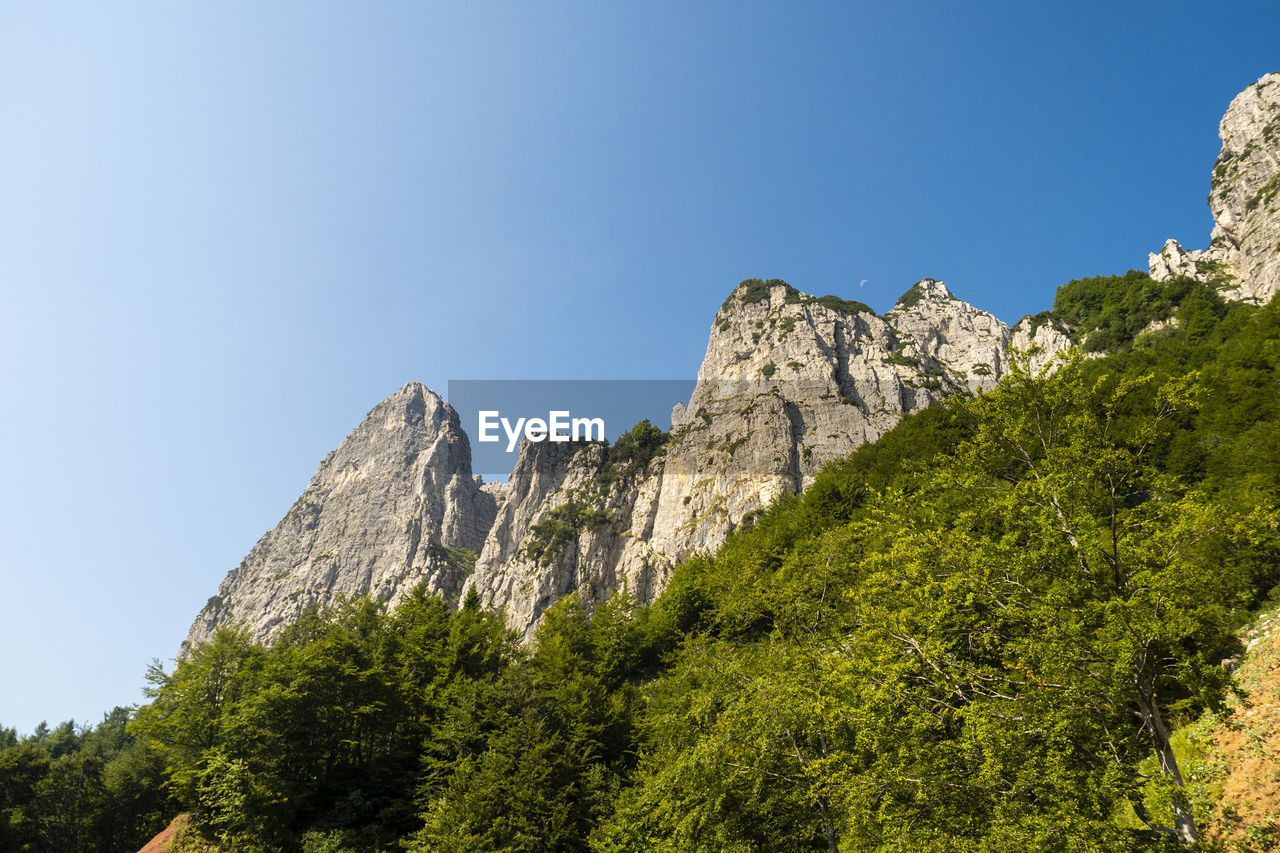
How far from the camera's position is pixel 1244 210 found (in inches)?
2687

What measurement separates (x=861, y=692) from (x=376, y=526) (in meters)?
143

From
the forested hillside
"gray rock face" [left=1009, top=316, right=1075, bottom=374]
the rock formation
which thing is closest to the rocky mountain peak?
the rock formation

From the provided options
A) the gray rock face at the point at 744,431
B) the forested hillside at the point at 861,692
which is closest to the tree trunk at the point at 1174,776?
the forested hillside at the point at 861,692

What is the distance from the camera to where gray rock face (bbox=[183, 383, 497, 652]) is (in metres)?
124

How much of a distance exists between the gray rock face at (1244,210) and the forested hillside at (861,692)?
33.8 meters

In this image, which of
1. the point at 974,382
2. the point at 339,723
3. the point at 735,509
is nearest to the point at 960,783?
the point at 339,723

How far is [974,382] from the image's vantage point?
304ft

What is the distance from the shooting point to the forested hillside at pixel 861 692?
9625mm

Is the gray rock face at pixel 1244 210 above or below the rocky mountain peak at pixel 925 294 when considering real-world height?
below

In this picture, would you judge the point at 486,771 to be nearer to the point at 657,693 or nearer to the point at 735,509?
the point at 657,693

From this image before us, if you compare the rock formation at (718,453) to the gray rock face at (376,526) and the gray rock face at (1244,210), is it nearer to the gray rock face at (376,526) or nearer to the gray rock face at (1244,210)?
the gray rock face at (1244,210)

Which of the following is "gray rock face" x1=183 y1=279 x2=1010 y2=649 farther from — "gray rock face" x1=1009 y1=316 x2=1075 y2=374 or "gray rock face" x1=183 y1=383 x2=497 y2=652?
"gray rock face" x1=1009 y1=316 x2=1075 y2=374

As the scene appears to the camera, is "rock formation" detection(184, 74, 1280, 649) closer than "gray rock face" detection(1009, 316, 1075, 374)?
Yes

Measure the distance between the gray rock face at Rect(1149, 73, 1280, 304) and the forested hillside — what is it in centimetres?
3385
